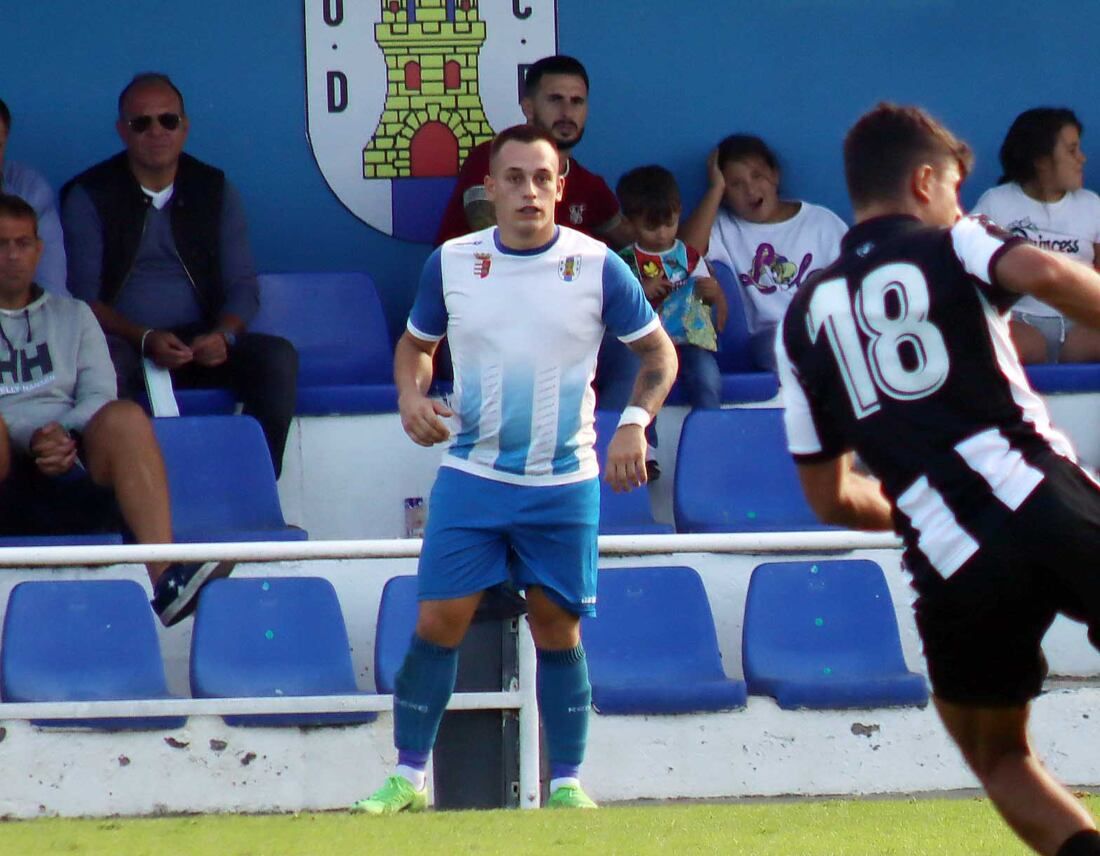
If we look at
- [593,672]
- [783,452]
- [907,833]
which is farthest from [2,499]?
[907,833]

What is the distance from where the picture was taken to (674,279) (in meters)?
6.93

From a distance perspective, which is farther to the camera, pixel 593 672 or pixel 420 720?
pixel 593 672

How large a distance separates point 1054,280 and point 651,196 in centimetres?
431

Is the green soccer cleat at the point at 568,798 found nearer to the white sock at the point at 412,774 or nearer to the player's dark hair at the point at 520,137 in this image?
the white sock at the point at 412,774

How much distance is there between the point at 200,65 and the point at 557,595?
410cm

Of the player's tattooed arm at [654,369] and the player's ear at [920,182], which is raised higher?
the player's ear at [920,182]

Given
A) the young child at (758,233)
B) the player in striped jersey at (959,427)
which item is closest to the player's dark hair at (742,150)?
the young child at (758,233)

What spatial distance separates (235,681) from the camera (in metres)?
5.55

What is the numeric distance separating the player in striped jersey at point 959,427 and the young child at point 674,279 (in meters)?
3.71

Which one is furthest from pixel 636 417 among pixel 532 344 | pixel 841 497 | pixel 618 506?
pixel 618 506

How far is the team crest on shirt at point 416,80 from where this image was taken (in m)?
7.80

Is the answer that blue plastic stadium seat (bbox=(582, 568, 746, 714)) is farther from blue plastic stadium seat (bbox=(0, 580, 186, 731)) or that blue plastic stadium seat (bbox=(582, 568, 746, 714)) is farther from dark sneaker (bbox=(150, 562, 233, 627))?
blue plastic stadium seat (bbox=(0, 580, 186, 731))

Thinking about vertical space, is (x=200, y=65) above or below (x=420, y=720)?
above

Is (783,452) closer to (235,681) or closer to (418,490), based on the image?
(418,490)
